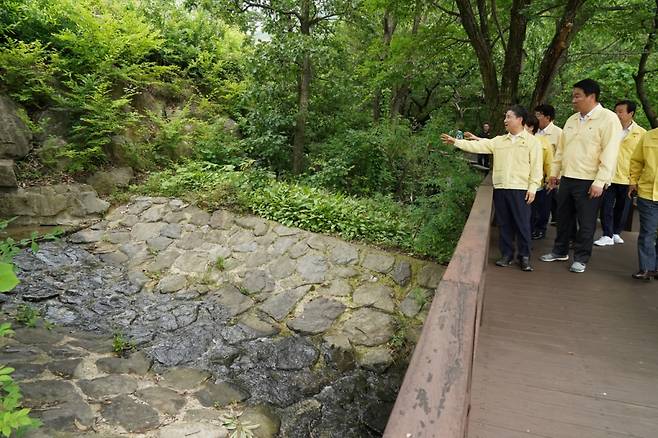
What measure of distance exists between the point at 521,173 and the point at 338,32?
285 inches

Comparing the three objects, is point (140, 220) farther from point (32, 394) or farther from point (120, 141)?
point (32, 394)

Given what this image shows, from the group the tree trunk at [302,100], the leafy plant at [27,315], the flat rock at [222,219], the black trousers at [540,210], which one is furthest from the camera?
the tree trunk at [302,100]

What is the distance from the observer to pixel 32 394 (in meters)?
3.95

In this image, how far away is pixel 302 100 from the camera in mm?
9539

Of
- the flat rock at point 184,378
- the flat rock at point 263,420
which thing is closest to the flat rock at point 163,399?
the flat rock at point 184,378

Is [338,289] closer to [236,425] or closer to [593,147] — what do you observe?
[236,425]

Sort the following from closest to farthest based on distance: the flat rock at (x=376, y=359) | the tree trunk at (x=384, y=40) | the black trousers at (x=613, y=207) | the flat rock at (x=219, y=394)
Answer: the flat rock at (x=219, y=394)
the flat rock at (x=376, y=359)
the black trousers at (x=613, y=207)
the tree trunk at (x=384, y=40)

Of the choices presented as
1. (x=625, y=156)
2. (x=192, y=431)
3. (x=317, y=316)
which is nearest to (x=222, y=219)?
Answer: (x=317, y=316)

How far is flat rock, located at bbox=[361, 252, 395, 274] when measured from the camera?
21.1 feet

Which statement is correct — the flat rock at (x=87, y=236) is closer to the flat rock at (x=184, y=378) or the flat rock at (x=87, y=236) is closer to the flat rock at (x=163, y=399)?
the flat rock at (x=184, y=378)

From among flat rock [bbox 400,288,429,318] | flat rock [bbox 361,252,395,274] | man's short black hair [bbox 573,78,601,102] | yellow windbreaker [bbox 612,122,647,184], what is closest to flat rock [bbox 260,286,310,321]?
flat rock [bbox 361,252,395,274]

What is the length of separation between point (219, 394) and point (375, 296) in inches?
101

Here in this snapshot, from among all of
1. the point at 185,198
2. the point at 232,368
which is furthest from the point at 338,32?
the point at 232,368

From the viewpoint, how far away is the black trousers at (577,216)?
4387mm
